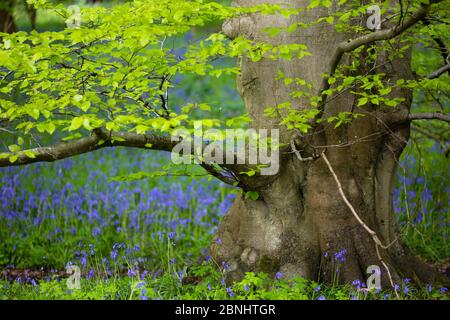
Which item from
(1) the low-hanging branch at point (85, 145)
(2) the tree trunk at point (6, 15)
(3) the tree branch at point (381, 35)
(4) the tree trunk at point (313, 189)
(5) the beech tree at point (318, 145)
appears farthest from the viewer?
(2) the tree trunk at point (6, 15)

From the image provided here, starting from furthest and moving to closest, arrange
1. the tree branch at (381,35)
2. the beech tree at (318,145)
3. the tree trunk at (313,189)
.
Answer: the tree trunk at (313,189) → the beech tree at (318,145) → the tree branch at (381,35)

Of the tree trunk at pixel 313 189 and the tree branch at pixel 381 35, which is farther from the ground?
the tree branch at pixel 381 35

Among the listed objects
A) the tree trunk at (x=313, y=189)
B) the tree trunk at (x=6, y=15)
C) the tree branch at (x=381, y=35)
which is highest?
the tree trunk at (x=6, y=15)

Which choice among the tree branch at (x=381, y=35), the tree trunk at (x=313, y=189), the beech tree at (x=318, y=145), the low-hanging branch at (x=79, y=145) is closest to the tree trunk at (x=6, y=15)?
the beech tree at (x=318, y=145)

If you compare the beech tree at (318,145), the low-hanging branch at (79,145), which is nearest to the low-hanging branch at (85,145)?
the low-hanging branch at (79,145)

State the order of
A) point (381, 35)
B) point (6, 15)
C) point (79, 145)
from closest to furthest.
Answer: point (381, 35), point (79, 145), point (6, 15)

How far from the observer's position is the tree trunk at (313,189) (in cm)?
404

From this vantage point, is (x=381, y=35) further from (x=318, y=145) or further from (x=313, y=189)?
(x=313, y=189)

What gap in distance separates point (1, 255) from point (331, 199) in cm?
286

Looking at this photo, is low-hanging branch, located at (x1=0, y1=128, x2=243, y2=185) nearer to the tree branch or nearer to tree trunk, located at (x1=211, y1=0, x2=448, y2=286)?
tree trunk, located at (x1=211, y1=0, x2=448, y2=286)

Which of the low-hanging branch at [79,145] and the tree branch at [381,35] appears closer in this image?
the tree branch at [381,35]

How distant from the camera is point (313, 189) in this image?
13.3ft

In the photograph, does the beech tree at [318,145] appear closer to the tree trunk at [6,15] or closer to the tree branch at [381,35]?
the tree branch at [381,35]

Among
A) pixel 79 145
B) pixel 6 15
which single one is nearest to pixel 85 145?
pixel 79 145
